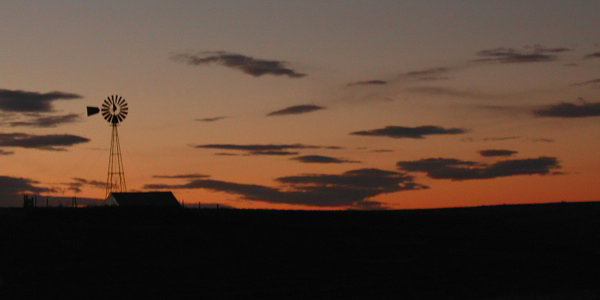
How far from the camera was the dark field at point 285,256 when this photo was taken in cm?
A: 4869

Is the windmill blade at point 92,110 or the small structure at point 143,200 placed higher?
the windmill blade at point 92,110

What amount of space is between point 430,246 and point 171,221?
18.0 m

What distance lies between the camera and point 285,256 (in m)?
64.3

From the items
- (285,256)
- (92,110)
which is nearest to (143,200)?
(92,110)

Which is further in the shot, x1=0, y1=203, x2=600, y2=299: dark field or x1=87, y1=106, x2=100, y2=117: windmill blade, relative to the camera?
x1=87, y1=106, x2=100, y2=117: windmill blade

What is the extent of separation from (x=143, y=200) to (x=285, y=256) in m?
20.2

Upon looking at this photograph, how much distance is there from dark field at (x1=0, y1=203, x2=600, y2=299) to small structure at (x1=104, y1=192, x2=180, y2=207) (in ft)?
10.2

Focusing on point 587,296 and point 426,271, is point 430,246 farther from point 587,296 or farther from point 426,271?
point 587,296

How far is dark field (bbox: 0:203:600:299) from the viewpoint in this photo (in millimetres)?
48688

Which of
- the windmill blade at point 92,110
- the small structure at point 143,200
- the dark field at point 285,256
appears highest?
the windmill blade at point 92,110

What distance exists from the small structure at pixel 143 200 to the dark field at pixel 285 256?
3.09 m

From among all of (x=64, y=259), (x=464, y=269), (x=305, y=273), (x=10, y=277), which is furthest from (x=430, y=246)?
(x=10, y=277)

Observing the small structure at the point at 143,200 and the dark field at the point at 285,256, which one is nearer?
the dark field at the point at 285,256

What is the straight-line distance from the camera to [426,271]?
56844mm
